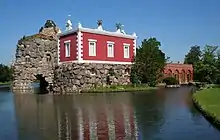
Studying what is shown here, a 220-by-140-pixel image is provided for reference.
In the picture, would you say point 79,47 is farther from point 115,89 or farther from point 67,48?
point 115,89

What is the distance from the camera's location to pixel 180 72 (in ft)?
175

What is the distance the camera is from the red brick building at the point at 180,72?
166ft

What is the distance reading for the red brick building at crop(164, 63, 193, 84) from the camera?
50.5 meters

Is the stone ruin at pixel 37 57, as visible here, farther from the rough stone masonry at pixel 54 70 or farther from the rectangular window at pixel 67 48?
the rectangular window at pixel 67 48

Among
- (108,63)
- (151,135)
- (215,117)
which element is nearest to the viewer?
(151,135)

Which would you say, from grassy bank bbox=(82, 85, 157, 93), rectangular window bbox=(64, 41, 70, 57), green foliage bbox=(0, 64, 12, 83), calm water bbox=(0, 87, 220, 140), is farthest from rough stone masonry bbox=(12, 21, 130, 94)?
green foliage bbox=(0, 64, 12, 83)

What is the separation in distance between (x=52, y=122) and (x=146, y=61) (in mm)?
27370

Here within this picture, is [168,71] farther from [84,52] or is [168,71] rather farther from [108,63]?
[84,52]

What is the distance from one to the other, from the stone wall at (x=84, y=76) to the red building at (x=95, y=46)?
3.16 ft

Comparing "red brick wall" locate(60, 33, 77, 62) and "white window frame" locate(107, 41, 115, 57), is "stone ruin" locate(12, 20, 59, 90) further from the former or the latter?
"white window frame" locate(107, 41, 115, 57)

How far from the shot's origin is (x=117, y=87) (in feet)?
117

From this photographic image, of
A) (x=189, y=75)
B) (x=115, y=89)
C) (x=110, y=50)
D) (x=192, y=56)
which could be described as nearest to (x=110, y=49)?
(x=110, y=50)

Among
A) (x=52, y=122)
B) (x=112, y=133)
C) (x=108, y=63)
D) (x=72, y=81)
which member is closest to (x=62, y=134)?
(x=112, y=133)

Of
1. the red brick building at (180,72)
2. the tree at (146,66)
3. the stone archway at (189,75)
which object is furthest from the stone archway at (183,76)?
the tree at (146,66)
